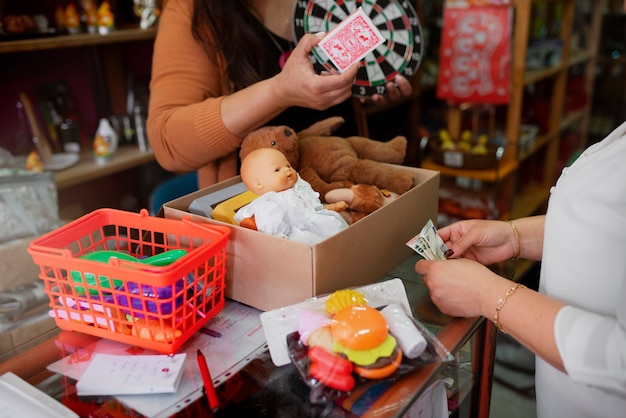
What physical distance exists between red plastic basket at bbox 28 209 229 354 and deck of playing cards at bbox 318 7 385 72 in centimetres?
42

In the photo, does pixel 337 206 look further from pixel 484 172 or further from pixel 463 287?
pixel 484 172

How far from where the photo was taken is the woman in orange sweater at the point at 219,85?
104cm

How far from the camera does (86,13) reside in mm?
1972

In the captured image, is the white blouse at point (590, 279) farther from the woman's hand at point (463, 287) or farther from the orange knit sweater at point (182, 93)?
the orange knit sweater at point (182, 93)

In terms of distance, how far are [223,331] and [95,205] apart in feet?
5.76

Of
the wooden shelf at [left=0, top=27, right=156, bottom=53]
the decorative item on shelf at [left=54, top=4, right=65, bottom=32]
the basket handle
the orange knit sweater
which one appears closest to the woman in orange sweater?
the orange knit sweater

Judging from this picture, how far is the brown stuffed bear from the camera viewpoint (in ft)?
3.11

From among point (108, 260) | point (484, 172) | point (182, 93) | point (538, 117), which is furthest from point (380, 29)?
point (538, 117)

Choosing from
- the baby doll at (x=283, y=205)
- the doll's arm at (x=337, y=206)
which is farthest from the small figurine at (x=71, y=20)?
the doll's arm at (x=337, y=206)

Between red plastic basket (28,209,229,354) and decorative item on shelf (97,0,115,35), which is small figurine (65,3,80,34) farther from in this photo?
red plastic basket (28,209,229,354)

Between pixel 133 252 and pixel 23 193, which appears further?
pixel 23 193

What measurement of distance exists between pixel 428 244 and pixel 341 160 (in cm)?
27

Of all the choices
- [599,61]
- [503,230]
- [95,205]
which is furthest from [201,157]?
[599,61]

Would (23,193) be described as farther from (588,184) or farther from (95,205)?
(588,184)
